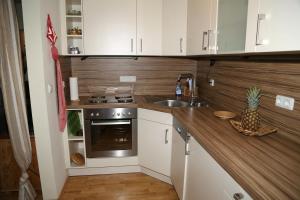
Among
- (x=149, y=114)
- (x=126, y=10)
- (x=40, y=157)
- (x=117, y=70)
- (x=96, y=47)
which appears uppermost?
(x=126, y=10)

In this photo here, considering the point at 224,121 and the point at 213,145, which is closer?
the point at 213,145

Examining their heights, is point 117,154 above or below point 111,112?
below

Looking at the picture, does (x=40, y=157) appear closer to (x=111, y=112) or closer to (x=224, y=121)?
(x=111, y=112)

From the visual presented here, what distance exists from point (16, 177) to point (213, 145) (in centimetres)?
197

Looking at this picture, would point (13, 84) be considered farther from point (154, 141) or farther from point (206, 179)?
point (206, 179)

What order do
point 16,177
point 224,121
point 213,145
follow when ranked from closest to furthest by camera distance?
point 213,145 < point 224,121 < point 16,177

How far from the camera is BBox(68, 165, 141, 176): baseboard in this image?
2.46 metres

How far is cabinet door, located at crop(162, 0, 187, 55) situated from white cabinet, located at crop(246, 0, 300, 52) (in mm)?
1185

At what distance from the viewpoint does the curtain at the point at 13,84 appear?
1613mm

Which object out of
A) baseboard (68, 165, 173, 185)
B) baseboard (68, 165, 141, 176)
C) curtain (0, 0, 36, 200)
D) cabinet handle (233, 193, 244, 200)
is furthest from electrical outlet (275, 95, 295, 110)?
curtain (0, 0, 36, 200)

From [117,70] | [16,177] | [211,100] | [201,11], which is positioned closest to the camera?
[201,11]

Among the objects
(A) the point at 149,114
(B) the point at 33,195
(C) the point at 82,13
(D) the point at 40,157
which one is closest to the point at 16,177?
(B) the point at 33,195

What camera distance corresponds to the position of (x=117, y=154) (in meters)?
2.41

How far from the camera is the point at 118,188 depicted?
2227mm
